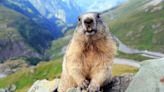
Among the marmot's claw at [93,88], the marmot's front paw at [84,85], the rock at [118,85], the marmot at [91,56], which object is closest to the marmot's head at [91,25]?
the marmot at [91,56]

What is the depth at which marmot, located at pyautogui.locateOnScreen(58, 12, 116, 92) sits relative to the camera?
16094 millimetres

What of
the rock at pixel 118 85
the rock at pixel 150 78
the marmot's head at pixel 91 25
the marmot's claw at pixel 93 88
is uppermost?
the marmot's head at pixel 91 25

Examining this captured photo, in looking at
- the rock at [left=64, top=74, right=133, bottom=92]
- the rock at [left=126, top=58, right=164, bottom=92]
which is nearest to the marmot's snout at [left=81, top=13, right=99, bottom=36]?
the rock at [left=126, top=58, right=164, bottom=92]

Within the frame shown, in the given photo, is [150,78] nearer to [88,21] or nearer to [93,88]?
[93,88]

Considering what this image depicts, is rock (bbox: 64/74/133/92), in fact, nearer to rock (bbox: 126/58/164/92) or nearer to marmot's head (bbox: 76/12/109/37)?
rock (bbox: 126/58/164/92)

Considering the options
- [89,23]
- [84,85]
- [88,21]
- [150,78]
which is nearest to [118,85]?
[84,85]

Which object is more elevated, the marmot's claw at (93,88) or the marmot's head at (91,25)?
the marmot's head at (91,25)

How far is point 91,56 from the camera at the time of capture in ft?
53.7

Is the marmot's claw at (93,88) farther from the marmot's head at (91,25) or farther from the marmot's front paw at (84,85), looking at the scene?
the marmot's head at (91,25)

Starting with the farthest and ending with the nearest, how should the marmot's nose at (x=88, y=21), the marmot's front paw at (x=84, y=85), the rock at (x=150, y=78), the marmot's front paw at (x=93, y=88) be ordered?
the marmot's front paw at (x=84, y=85) < the marmot's front paw at (x=93, y=88) < the marmot's nose at (x=88, y=21) < the rock at (x=150, y=78)

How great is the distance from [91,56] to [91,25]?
5.02 ft

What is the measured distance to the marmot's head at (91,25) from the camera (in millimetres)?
15312

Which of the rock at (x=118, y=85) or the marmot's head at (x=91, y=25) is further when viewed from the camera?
the rock at (x=118, y=85)

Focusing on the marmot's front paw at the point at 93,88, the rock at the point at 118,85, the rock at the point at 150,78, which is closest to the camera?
the rock at the point at 150,78
